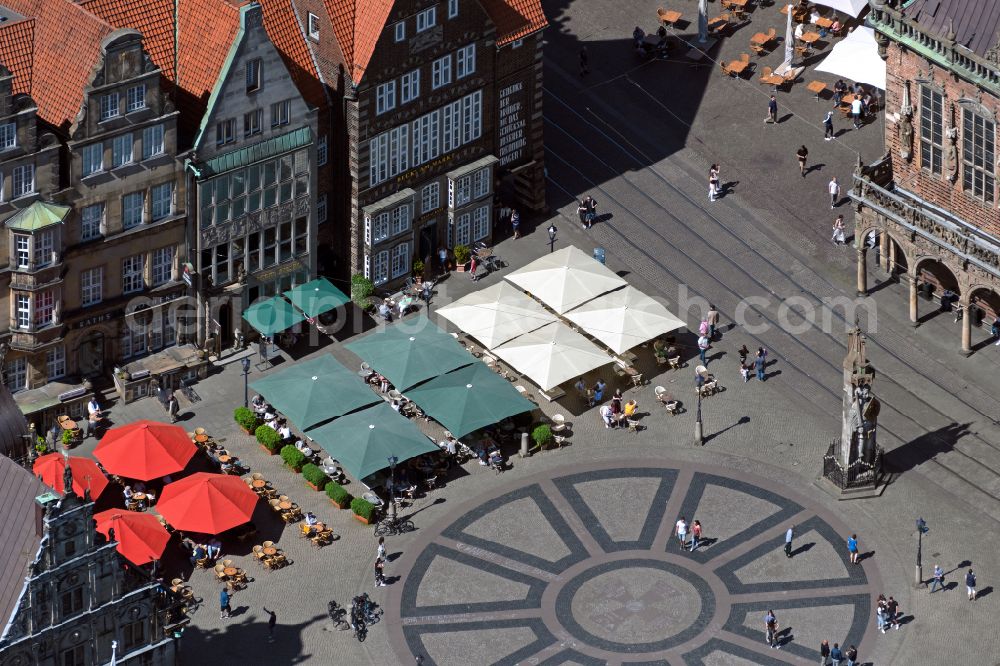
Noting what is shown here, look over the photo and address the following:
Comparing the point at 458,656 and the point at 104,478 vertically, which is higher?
the point at 104,478

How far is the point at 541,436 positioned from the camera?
18062cm

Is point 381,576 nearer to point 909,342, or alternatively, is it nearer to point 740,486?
point 740,486

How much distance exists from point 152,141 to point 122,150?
6.71 feet

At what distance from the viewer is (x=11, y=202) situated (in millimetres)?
174625

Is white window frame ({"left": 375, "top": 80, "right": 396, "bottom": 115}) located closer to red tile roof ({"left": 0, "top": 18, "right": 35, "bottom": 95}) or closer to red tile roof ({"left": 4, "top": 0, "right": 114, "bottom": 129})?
red tile roof ({"left": 4, "top": 0, "right": 114, "bottom": 129})

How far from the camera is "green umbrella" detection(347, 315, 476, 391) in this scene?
184250 mm

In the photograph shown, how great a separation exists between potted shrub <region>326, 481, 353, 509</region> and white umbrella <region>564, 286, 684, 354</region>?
833 inches

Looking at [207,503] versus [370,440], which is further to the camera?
[370,440]

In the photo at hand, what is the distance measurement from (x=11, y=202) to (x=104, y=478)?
17142 mm

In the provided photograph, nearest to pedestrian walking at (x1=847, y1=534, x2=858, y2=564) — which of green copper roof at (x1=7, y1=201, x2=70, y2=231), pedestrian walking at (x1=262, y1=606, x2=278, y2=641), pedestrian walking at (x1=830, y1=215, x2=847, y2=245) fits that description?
pedestrian walking at (x1=830, y1=215, x2=847, y2=245)

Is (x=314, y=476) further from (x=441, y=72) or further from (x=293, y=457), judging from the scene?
(x=441, y=72)

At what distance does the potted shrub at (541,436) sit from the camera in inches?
7111

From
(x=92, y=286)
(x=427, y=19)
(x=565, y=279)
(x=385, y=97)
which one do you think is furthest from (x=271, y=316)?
(x=427, y=19)

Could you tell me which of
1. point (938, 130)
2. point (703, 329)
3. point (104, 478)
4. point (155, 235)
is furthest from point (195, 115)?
point (938, 130)
